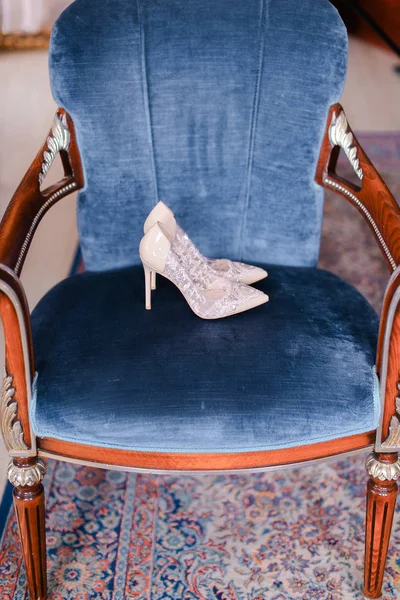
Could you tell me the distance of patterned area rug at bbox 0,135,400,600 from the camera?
1.43 m

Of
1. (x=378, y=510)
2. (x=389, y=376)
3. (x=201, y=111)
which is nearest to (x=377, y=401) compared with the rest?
(x=389, y=376)

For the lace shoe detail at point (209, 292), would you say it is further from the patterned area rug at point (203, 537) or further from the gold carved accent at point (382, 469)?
the patterned area rug at point (203, 537)

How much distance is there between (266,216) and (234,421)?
55 cm

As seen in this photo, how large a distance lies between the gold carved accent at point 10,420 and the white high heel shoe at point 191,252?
1.25ft

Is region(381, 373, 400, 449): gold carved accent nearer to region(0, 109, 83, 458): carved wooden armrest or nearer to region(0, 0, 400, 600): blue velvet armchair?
region(0, 0, 400, 600): blue velvet armchair

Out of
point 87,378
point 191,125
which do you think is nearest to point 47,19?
point 191,125

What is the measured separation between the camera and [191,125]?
150cm

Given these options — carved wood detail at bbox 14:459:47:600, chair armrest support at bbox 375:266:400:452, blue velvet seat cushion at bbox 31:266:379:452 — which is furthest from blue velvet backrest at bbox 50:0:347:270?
carved wood detail at bbox 14:459:47:600

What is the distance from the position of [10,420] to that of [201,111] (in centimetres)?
→ 73

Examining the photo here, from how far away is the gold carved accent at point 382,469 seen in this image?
4.09ft

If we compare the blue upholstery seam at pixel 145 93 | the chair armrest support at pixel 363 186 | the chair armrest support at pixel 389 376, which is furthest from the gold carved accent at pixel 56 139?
the chair armrest support at pixel 389 376

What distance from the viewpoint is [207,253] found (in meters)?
1.59

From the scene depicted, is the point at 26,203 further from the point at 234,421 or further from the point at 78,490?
the point at 78,490

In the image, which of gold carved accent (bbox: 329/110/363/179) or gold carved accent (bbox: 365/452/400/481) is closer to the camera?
gold carved accent (bbox: 365/452/400/481)
